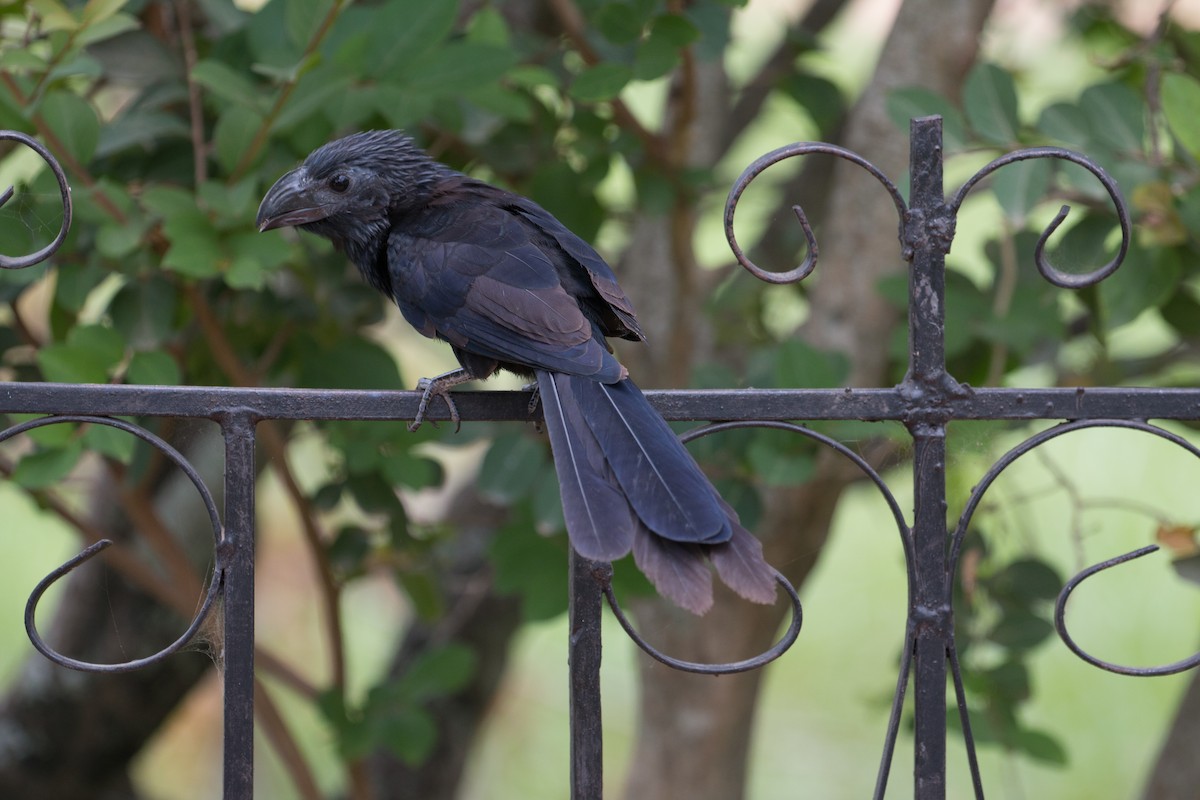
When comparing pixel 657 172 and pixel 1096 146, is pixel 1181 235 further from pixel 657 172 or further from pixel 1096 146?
pixel 657 172

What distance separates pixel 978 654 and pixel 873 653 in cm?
289

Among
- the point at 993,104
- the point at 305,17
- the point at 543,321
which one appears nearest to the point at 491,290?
the point at 543,321

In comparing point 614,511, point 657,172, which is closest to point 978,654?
point 657,172

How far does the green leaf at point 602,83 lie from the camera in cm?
230

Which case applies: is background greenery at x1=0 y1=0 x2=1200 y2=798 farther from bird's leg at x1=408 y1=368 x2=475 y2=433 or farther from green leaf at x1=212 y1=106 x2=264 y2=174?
bird's leg at x1=408 y1=368 x2=475 y2=433

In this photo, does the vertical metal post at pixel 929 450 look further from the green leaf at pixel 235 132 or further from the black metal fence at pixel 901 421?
the green leaf at pixel 235 132

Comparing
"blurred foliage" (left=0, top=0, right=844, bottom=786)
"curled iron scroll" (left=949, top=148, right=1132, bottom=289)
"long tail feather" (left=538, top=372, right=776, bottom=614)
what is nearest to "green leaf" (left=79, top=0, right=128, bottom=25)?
"blurred foliage" (left=0, top=0, right=844, bottom=786)

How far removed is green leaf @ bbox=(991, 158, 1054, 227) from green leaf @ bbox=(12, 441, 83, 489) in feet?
5.49

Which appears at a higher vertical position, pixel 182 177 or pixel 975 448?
pixel 182 177

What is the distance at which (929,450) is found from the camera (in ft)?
5.20

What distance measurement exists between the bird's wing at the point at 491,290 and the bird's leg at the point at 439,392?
5cm

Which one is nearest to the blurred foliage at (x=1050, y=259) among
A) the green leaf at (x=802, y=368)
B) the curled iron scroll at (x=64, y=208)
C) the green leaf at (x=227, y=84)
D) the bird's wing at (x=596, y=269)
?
the green leaf at (x=802, y=368)

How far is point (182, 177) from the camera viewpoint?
2453 mm

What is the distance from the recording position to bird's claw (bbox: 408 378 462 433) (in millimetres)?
1648
